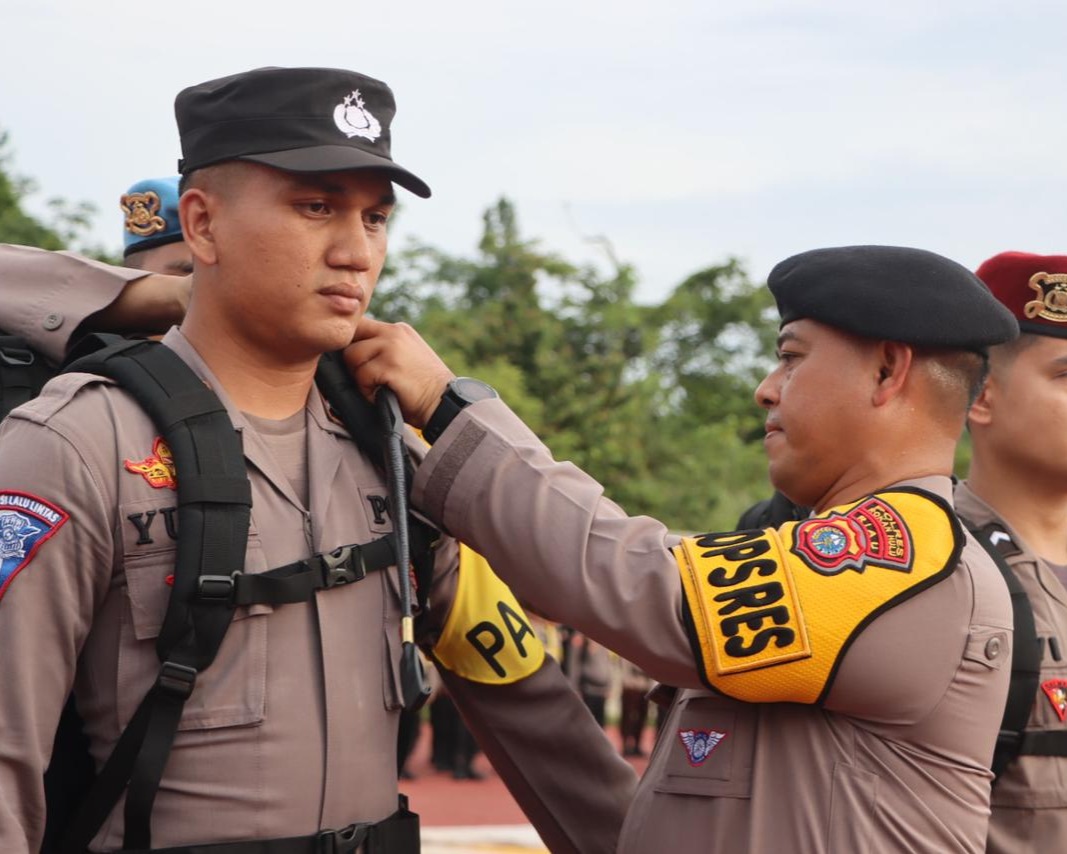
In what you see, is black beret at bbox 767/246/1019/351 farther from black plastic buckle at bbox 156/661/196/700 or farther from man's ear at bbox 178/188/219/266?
black plastic buckle at bbox 156/661/196/700

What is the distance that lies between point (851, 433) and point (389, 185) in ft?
3.69

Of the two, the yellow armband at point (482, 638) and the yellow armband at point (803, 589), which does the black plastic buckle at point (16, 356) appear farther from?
the yellow armband at point (803, 589)

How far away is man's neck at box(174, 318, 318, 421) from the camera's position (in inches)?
114

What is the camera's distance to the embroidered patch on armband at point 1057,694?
3.71 metres

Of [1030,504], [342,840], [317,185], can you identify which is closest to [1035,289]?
[1030,504]

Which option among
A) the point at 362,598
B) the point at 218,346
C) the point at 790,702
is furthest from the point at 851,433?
the point at 218,346

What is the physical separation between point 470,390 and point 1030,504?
187cm

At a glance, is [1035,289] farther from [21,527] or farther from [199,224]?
[21,527]

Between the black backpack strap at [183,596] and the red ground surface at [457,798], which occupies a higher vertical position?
the black backpack strap at [183,596]

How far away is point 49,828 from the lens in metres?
2.66

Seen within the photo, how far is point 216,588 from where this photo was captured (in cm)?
256

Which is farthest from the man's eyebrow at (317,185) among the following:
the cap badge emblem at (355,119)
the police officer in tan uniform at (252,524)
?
the cap badge emblem at (355,119)

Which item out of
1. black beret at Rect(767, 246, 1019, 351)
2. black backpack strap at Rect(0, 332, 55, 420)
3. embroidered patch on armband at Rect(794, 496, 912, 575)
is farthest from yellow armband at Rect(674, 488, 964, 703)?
black backpack strap at Rect(0, 332, 55, 420)

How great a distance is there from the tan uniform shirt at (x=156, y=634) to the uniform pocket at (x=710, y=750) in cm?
61
